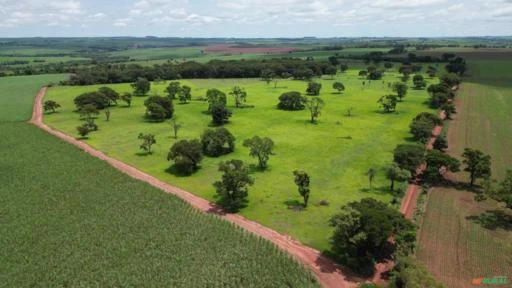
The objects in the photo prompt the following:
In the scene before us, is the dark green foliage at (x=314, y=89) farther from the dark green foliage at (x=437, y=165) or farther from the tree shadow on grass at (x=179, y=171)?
the tree shadow on grass at (x=179, y=171)

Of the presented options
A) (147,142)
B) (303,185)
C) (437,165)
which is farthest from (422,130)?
(147,142)

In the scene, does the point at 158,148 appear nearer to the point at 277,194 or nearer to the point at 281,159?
the point at 281,159

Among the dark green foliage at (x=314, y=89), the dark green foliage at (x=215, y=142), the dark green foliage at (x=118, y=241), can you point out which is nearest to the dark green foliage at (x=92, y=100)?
the dark green foliage at (x=118, y=241)

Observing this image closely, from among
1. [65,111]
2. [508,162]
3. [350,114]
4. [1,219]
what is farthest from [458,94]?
[1,219]

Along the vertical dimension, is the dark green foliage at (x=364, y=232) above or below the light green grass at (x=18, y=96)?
below

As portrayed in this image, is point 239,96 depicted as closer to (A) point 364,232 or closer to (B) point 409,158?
(B) point 409,158

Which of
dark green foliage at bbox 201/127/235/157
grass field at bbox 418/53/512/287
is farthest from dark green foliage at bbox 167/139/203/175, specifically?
grass field at bbox 418/53/512/287

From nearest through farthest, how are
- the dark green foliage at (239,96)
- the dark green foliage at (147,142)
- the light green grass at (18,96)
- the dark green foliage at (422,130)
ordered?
the dark green foliage at (147,142) → the dark green foliage at (422,130) → the light green grass at (18,96) → the dark green foliage at (239,96)
